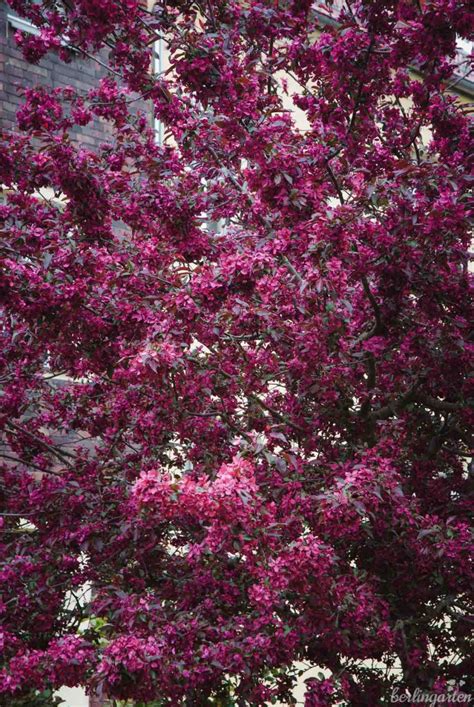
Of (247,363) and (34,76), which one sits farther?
(34,76)

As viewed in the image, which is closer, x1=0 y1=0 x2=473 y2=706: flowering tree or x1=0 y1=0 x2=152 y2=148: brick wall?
x1=0 y1=0 x2=473 y2=706: flowering tree

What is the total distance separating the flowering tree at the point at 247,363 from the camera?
3.34 meters

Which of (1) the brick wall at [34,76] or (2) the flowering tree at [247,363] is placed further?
(1) the brick wall at [34,76]

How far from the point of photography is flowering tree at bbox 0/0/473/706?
3.34m

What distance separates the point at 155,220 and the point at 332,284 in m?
1.48

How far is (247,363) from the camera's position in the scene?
4.27 meters

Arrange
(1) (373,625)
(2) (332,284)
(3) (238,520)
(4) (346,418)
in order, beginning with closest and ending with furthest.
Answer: (3) (238,520) → (2) (332,284) → (1) (373,625) → (4) (346,418)

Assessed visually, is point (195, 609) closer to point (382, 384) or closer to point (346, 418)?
point (346, 418)

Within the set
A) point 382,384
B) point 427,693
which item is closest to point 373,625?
point 427,693

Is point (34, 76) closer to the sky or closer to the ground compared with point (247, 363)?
closer to the sky

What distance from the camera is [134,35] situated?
406cm

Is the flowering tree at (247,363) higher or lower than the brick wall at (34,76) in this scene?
lower

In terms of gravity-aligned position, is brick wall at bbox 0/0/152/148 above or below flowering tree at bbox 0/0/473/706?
above

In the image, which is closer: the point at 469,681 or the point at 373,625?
the point at 373,625
